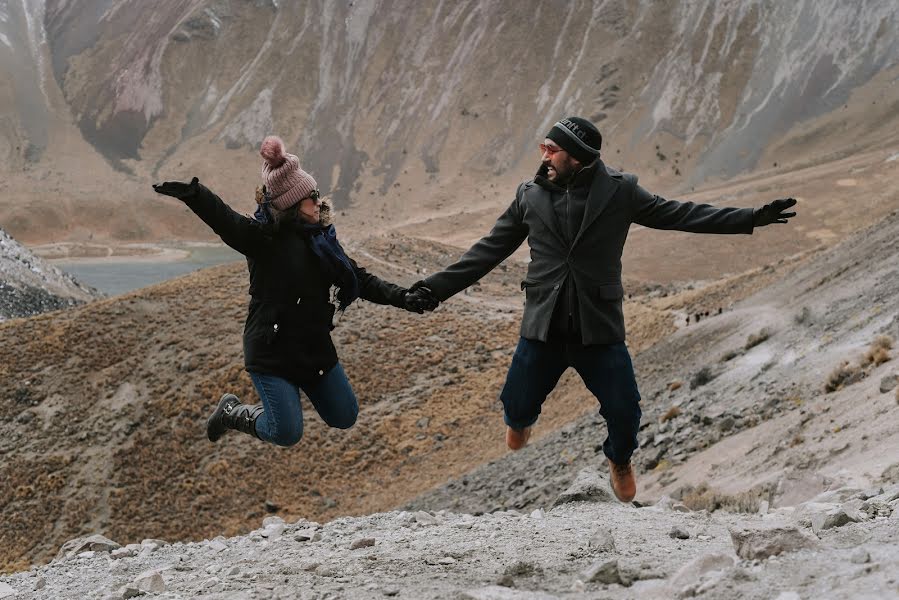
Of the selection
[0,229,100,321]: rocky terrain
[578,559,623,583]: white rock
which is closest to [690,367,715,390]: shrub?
[578,559,623,583]: white rock

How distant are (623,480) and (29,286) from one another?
33.0 metres

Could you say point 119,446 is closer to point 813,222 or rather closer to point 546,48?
point 813,222

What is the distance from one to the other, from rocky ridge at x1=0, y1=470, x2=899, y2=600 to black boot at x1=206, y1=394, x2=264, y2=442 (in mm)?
970

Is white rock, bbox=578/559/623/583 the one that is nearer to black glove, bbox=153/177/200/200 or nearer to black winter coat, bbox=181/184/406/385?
black winter coat, bbox=181/184/406/385

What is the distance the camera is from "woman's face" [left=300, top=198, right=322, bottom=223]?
6707mm

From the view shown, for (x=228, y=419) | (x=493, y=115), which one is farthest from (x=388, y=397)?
(x=493, y=115)

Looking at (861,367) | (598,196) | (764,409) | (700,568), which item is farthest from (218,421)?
(861,367)

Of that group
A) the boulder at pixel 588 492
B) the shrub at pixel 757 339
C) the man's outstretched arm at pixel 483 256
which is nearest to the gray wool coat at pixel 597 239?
the man's outstretched arm at pixel 483 256

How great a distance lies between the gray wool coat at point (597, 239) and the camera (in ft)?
20.8

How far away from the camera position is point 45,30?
127 meters

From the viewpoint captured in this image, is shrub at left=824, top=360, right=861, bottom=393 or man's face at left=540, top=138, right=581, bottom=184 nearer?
man's face at left=540, top=138, right=581, bottom=184

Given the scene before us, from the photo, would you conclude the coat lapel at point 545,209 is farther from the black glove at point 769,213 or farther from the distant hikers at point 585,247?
the black glove at point 769,213

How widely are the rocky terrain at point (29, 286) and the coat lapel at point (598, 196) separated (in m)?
29.4

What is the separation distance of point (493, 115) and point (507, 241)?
83.2 metres
